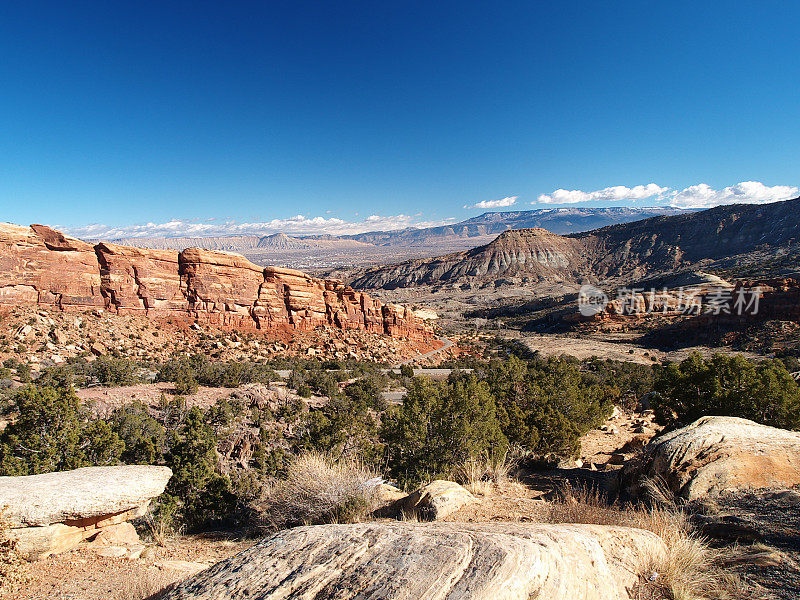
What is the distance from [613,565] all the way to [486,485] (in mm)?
5228

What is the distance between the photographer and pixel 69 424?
1048cm

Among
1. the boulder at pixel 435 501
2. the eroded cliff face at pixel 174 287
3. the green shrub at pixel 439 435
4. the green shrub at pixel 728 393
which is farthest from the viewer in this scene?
the eroded cliff face at pixel 174 287

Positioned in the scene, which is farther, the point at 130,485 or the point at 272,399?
the point at 272,399

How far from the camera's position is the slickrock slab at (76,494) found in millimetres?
6531

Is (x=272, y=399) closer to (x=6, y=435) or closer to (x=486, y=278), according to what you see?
(x=6, y=435)

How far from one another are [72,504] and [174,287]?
36842 mm

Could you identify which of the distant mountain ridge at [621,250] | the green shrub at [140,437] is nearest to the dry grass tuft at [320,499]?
the green shrub at [140,437]

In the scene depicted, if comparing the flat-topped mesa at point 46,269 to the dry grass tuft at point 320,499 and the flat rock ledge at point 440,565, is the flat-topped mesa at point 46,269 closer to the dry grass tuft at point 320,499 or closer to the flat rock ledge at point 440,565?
the dry grass tuft at point 320,499

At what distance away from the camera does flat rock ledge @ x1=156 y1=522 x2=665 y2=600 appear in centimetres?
319

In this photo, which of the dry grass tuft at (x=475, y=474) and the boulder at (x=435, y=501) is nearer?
the boulder at (x=435, y=501)

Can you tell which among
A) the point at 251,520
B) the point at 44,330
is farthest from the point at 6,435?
the point at 44,330

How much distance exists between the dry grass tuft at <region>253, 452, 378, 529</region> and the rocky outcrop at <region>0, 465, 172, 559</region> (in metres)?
2.50

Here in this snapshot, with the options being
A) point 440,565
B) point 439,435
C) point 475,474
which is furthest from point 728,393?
point 440,565

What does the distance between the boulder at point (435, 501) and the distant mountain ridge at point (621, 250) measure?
135 m
